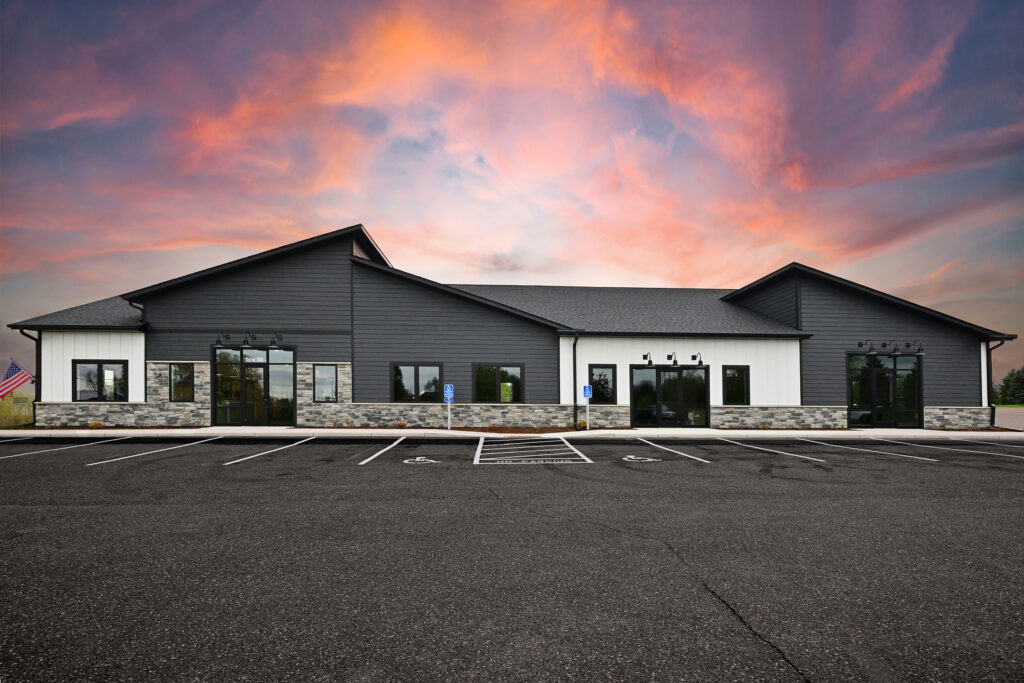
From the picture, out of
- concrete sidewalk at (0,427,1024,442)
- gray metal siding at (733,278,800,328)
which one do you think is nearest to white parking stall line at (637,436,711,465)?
concrete sidewalk at (0,427,1024,442)

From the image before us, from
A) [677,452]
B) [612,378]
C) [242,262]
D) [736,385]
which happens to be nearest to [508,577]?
[677,452]

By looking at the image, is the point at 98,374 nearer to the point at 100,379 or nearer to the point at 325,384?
the point at 100,379

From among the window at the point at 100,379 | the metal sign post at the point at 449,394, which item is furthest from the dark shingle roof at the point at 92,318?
the metal sign post at the point at 449,394

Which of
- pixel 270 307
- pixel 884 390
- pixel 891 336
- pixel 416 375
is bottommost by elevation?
pixel 884 390

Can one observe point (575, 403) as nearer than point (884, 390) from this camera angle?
Yes

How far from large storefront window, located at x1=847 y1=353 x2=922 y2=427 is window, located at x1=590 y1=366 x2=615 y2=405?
10.4 meters

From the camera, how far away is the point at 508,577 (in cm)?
468

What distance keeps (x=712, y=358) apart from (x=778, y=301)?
505cm

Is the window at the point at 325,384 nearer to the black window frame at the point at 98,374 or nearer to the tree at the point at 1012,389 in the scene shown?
the black window frame at the point at 98,374

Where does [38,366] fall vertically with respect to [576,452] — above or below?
above

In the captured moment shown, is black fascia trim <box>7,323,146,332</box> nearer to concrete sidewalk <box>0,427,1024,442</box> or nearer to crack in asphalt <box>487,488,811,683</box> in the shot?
concrete sidewalk <box>0,427,1024,442</box>

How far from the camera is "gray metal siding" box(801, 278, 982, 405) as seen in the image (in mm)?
21000

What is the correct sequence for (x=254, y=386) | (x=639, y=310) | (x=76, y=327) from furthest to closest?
(x=639, y=310) < (x=254, y=386) < (x=76, y=327)

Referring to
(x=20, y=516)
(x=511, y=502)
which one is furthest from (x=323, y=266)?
(x=511, y=502)
